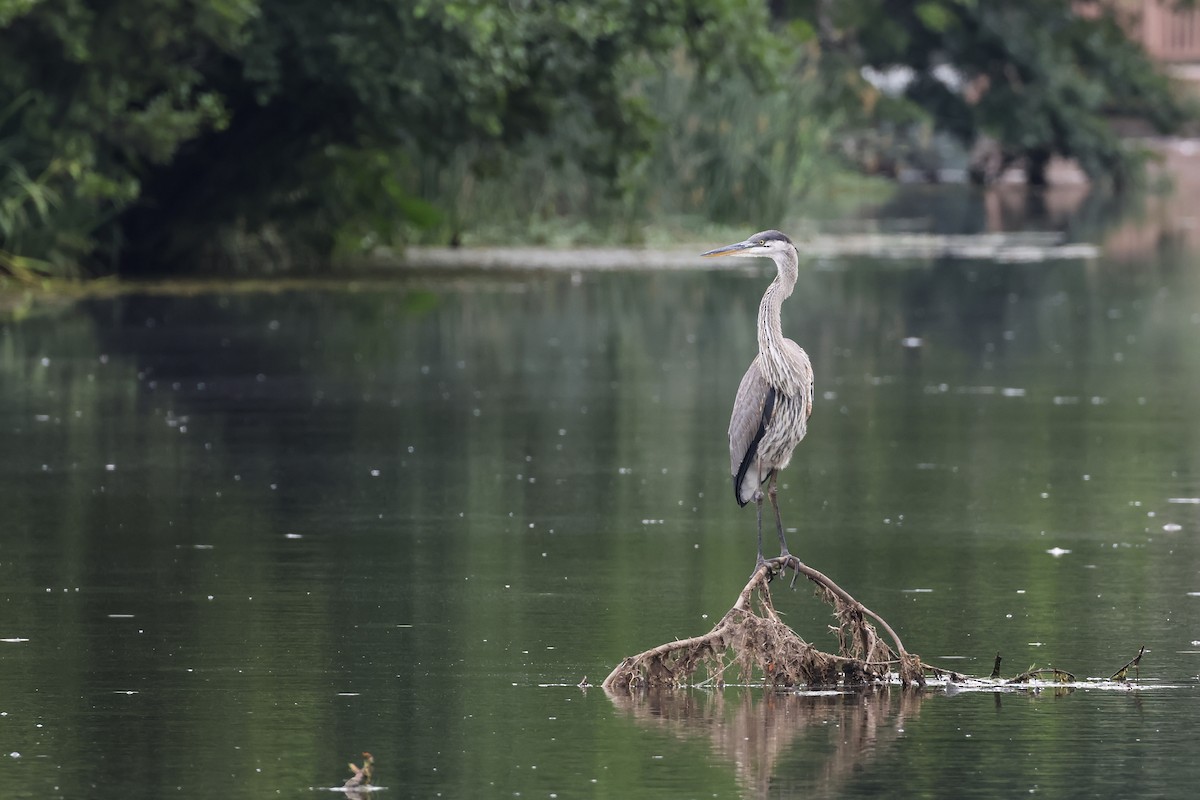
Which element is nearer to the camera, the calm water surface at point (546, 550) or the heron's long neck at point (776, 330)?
the calm water surface at point (546, 550)

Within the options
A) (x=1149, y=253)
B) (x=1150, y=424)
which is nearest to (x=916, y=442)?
(x=1150, y=424)

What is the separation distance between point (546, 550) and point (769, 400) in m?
2.68

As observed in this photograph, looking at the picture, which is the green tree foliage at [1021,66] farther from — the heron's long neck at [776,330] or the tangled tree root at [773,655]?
the tangled tree root at [773,655]

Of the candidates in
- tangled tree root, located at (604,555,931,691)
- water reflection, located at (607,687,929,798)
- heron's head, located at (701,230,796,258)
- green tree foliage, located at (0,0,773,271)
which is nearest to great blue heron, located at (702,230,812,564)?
heron's head, located at (701,230,796,258)

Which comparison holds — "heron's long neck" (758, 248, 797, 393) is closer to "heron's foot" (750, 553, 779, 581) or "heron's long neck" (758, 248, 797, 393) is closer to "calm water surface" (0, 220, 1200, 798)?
"heron's foot" (750, 553, 779, 581)

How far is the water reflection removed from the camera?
7203 mm

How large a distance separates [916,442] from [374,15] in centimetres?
1103

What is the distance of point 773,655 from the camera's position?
8.41 metres

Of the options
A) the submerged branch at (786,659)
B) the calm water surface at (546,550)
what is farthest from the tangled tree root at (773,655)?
the calm water surface at (546,550)

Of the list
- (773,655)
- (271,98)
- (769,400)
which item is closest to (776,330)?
(769,400)

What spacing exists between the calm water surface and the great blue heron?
724 mm

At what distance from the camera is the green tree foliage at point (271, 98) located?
80.0 feet

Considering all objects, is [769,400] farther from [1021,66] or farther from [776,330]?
[1021,66]

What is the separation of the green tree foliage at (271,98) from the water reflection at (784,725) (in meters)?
15.4
